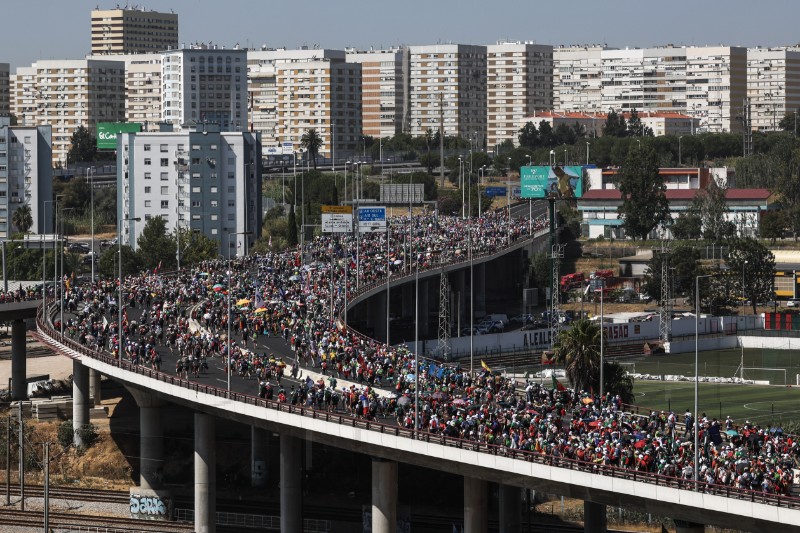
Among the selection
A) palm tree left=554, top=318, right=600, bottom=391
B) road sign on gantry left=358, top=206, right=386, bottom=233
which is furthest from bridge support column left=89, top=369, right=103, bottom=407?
road sign on gantry left=358, top=206, right=386, bottom=233

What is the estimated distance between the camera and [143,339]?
77.0 metres

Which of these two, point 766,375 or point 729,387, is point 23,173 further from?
point 729,387

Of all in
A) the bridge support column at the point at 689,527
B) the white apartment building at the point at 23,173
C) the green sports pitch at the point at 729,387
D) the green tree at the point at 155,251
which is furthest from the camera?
the white apartment building at the point at 23,173

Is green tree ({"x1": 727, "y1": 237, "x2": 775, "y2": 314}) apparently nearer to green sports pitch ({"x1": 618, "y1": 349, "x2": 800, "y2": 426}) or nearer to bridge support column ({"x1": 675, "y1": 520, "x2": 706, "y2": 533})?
green sports pitch ({"x1": 618, "y1": 349, "x2": 800, "y2": 426})

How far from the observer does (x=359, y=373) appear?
218 ft

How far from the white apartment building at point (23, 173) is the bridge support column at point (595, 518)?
460 feet

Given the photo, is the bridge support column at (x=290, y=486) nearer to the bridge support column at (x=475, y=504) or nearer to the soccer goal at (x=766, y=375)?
the bridge support column at (x=475, y=504)

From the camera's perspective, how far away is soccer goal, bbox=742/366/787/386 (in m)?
105

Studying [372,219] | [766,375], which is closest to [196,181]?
[372,219]

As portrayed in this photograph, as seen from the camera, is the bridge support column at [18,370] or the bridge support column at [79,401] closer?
the bridge support column at [79,401]

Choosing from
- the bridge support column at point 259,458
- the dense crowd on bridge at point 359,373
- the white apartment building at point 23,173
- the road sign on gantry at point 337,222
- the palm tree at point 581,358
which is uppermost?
the white apartment building at point 23,173

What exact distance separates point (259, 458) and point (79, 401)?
14.0m

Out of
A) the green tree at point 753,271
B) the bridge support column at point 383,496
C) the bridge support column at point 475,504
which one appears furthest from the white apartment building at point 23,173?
the bridge support column at point 475,504

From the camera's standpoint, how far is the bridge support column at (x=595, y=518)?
5684 cm
